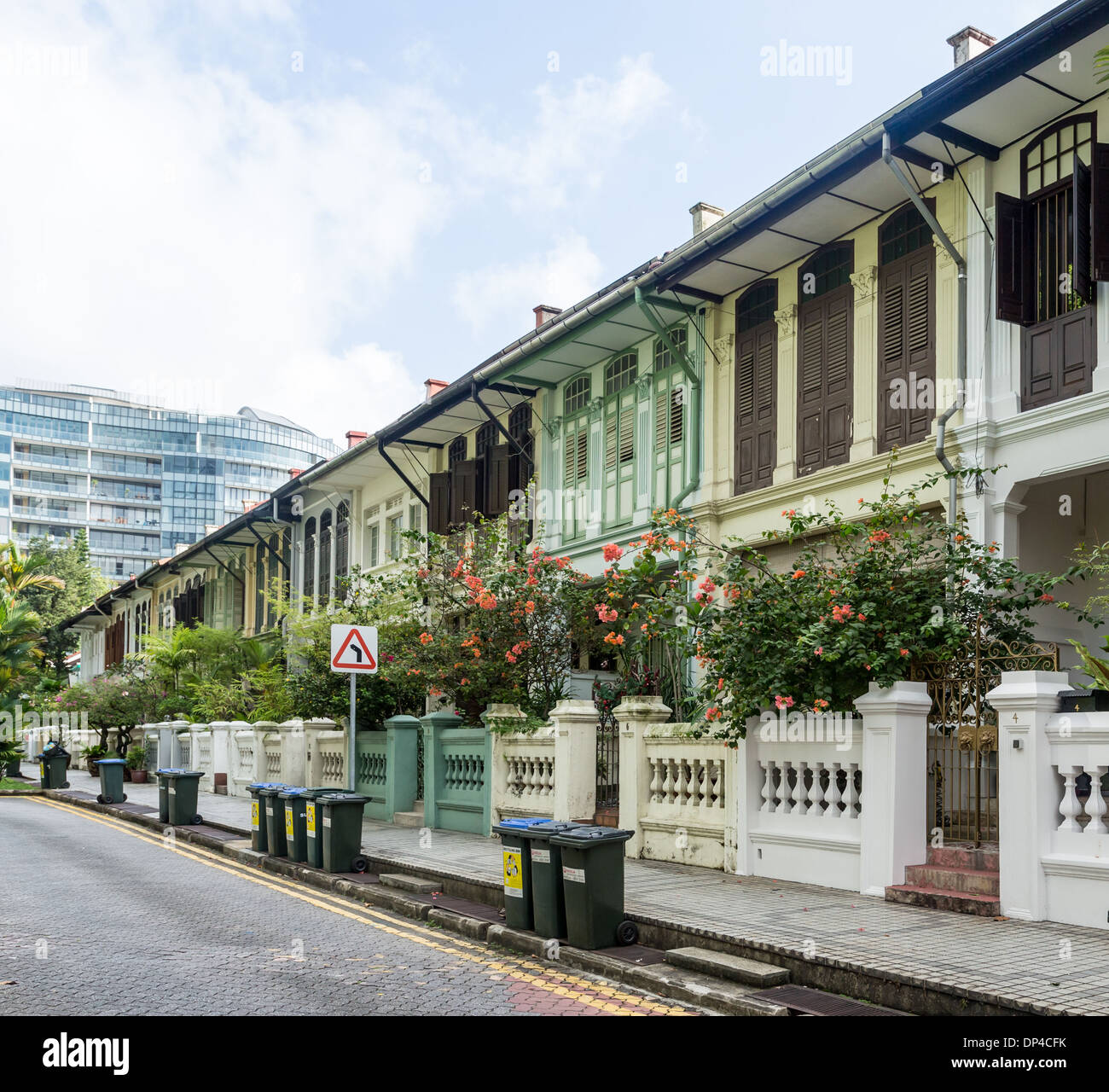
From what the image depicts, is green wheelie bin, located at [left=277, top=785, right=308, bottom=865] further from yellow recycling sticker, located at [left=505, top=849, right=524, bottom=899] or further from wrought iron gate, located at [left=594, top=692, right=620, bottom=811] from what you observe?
yellow recycling sticker, located at [left=505, top=849, right=524, bottom=899]

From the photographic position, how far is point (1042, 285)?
12.2 meters

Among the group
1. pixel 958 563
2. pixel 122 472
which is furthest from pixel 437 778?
pixel 122 472

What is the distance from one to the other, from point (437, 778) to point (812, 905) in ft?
26.8

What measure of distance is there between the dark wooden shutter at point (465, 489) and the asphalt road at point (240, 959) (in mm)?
10882

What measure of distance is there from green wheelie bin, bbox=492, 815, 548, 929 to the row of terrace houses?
246 inches

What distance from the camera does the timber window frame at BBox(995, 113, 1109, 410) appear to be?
38.3ft

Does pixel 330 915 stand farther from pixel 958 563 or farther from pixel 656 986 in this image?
pixel 958 563

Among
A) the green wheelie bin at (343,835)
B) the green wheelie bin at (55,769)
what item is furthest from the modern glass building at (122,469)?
the green wheelie bin at (343,835)

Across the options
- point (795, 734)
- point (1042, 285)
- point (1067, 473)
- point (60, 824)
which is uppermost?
point (1042, 285)

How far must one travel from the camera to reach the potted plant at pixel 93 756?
117 ft

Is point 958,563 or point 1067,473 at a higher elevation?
point 1067,473

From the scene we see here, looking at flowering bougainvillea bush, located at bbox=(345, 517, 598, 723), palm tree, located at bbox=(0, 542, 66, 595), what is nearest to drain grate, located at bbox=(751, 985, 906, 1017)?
flowering bougainvillea bush, located at bbox=(345, 517, 598, 723)

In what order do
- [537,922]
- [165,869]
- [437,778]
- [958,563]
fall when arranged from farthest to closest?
[437,778], [165,869], [958,563], [537,922]

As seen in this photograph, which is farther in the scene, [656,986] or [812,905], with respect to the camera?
[812,905]
